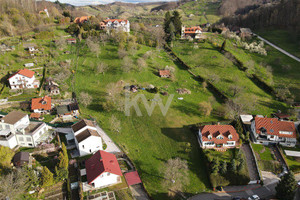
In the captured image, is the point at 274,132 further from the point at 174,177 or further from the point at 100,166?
the point at 100,166

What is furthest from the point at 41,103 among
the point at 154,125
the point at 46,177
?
the point at 154,125

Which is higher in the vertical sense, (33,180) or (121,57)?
(121,57)

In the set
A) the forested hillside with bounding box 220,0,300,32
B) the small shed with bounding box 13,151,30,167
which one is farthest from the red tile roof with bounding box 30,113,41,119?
the forested hillside with bounding box 220,0,300,32

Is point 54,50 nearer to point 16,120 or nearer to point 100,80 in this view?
point 100,80

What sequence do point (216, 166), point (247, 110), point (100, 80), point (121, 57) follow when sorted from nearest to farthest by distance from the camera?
point (216, 166) < point (247, 110) < point (100, 80) < point (121, 57)

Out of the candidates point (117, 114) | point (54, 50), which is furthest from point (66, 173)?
point (54, 50)

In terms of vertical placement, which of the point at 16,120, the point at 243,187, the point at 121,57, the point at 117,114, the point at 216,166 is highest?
the point at 121,57
